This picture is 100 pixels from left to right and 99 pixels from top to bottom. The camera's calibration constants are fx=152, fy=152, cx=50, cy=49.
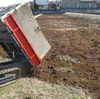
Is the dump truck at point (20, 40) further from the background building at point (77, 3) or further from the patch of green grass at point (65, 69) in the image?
the background building at point (77, 3)

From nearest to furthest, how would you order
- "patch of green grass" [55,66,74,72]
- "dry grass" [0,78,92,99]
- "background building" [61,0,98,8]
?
"dry grass" [0,78,92,99] → "patch of green grass" [55,66,74,72] → "background building" [61,0,98,8]

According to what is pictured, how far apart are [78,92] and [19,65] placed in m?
2.74

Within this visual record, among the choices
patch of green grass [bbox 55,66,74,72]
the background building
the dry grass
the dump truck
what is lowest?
the background building

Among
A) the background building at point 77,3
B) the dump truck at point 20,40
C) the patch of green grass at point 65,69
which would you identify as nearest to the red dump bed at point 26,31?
the dump truck at point 20,40

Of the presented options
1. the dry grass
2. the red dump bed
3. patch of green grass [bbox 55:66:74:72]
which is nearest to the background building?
patch of green grass [bbox 55:66:74:72]

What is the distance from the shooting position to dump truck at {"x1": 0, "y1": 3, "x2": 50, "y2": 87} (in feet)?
18.7

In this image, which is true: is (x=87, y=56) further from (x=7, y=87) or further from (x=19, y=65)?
(x=7, y=87)

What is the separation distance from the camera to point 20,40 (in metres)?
5.88

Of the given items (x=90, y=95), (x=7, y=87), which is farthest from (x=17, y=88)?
(x=90, y=95)

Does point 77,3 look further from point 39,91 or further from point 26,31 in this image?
point 39,91

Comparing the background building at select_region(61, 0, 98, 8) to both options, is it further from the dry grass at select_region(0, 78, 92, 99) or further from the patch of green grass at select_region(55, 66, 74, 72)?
the dry grass at select_region(0, 78, 92, 99)

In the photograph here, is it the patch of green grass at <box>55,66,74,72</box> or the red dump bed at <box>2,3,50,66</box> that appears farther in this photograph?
the patch of green grass at <box>55,66,74,72</box>

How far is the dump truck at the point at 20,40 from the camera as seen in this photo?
18.7 feet

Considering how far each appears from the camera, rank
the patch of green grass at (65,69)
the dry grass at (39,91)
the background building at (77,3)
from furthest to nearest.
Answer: the background building at (77,3) → the patch of green grass at (65,69) → the dry grass at (39,91)
